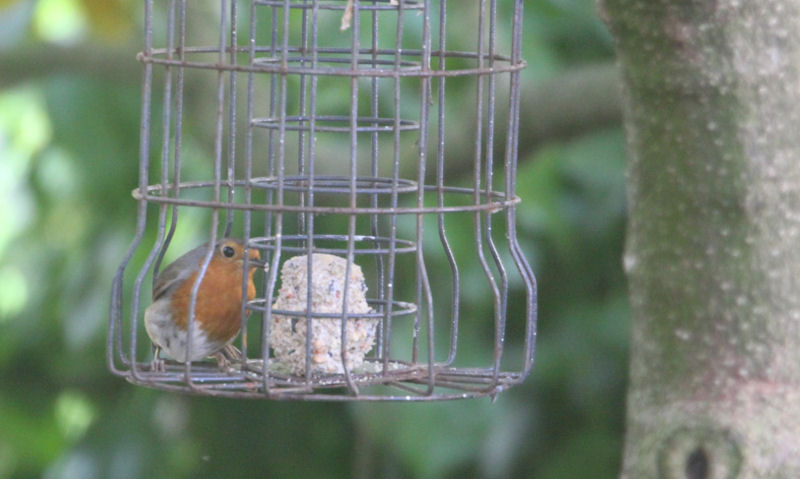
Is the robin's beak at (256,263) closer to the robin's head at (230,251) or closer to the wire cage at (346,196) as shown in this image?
the wire cage at (346,196)

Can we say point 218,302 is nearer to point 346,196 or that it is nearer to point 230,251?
point 230,251

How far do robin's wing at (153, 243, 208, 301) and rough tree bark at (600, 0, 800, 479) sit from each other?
1.53 metres

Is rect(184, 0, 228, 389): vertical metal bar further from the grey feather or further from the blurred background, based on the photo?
the blurred background

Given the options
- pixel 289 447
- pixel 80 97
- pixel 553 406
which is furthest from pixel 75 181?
pixel 553 406

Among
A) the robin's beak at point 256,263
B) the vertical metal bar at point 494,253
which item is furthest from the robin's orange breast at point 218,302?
the vertical metal bar at point 494,253

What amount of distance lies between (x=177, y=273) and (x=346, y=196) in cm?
155

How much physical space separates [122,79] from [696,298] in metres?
3.59

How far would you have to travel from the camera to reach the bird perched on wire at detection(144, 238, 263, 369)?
3713 mm

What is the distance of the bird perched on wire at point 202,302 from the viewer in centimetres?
371

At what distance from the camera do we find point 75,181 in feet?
17.6

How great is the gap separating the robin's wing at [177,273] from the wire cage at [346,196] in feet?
0.25

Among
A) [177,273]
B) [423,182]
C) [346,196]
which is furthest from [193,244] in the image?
[423,182]

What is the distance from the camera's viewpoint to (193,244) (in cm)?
515

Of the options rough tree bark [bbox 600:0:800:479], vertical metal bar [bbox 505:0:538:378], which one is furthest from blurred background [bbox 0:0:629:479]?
rough tree bark [bbox 600:0:800:479]
